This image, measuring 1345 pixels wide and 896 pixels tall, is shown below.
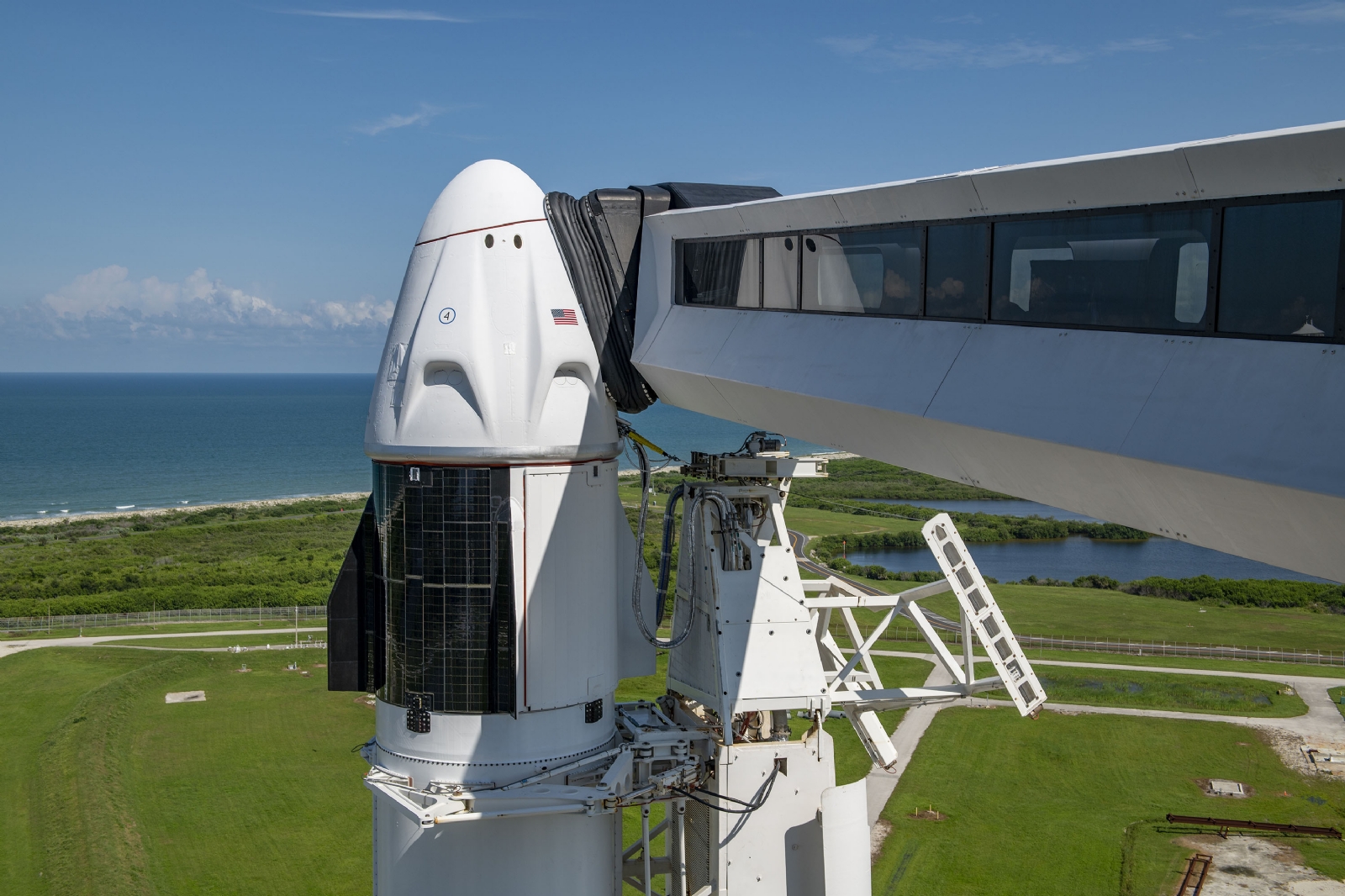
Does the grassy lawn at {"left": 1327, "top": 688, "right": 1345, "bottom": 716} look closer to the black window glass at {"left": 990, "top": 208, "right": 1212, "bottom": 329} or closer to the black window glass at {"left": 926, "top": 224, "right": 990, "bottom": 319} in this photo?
the black window glass at {"left": 926, "top": 224, "right": 990, "bottom": 319}

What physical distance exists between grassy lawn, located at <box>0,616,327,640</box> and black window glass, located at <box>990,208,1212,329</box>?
5203cm

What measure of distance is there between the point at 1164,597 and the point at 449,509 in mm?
64453

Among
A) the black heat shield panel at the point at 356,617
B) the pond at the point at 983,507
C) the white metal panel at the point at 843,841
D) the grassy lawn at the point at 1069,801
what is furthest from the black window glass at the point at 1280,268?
the pond at the point at 983,507

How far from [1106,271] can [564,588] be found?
31.3 feet

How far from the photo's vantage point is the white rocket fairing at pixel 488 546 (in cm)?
1598

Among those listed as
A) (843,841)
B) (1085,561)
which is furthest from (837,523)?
(843,841)

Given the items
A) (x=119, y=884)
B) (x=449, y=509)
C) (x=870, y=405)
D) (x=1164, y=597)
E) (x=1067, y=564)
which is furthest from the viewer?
(x=1067, y=564)

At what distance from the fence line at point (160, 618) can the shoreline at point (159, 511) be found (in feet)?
186

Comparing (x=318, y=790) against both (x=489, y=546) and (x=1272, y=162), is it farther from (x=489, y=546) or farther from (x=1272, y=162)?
(x=1272, y=162)

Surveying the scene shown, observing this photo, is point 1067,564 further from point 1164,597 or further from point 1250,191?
point 1250,191

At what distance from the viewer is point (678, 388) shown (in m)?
16.1

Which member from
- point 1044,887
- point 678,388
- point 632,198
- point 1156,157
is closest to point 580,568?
point 678,388

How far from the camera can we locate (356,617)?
17453 mm

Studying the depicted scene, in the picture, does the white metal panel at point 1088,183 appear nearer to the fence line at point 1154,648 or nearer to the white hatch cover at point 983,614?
the white hatch cover at point 983,614
